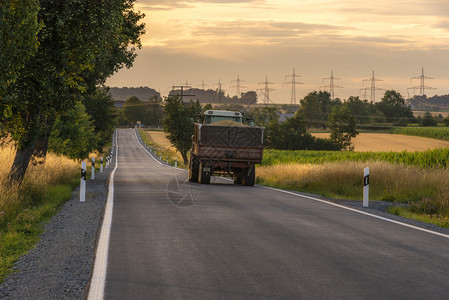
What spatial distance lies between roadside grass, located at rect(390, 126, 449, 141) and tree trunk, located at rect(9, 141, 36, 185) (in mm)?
91548

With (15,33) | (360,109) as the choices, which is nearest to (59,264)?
(15,33)

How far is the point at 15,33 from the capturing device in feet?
35.4

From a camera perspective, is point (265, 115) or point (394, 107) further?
point (394, 107)

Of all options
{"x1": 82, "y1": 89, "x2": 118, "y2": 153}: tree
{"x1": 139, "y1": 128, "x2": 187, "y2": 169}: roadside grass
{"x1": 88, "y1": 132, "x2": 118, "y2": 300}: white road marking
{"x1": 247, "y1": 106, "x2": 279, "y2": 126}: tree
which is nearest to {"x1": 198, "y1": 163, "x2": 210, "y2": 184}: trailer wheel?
{"x1": 88, "y1": 132, "x2": 118, "y2": 300}: white road marking

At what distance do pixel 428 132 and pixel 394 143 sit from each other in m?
11.7

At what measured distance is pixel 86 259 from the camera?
24.2ft

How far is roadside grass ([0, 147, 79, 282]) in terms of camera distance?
→ 832 centimetres

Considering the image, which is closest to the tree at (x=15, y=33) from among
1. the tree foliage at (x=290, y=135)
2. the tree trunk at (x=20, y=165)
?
the tree trunk at (x=20, y=165)

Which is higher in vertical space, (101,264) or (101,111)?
(101,111)

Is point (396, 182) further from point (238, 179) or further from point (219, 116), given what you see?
point (219, 116)

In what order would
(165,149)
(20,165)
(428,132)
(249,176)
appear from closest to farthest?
(20,165), (249,176), (165,149), (428,132)

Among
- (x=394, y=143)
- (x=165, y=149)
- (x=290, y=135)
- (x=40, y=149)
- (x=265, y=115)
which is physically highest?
(x=265, y=115)

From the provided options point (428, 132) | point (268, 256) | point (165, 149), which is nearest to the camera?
point (268, 256)

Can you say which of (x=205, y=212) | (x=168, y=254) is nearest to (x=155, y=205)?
(x=205, y=212)
